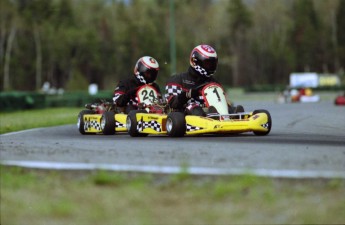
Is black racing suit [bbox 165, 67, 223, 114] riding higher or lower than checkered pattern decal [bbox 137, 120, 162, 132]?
higher

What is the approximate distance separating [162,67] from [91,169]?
93.7m

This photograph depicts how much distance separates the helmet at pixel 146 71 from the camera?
1488 centimetres

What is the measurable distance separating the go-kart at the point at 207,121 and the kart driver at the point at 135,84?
5.28 feet

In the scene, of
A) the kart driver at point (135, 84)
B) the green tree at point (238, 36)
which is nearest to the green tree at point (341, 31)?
the green tree at point (238, 36)

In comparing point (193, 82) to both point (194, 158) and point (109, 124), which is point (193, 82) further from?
point (194, 158)

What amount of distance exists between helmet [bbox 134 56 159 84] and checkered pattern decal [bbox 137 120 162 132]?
208 centimetres

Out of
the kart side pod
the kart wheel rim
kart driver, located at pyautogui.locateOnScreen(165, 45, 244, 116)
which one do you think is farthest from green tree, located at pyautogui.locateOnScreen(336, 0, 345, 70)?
the kart wheel rim

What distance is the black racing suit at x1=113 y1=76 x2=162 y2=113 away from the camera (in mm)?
14898

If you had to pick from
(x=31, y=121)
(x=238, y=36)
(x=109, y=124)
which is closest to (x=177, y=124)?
(x=109, y=124)

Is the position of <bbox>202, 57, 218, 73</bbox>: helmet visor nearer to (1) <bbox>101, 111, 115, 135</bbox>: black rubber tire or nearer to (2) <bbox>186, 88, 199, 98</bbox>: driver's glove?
(2) <bbox>186, 88, 199, 98</bbox>: driver's glove

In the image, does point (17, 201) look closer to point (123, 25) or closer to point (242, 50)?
point (123, 25)

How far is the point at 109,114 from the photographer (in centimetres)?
1436

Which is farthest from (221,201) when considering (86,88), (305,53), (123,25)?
(305,53)

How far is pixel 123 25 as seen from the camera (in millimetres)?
109750
